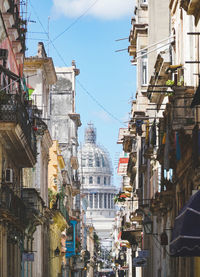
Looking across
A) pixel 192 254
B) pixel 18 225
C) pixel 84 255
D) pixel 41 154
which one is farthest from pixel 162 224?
pixel 84 255

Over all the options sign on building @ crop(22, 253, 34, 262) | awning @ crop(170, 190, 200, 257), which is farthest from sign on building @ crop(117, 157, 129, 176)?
awning @ crop(170, 190, 200, 257)

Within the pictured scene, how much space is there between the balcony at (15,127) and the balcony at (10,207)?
1698mm

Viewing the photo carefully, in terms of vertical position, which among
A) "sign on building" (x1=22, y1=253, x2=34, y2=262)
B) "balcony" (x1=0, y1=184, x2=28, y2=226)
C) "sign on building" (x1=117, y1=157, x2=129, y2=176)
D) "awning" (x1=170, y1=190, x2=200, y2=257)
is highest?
"sign on building" (x1=117, y1=157, x2=129, y2=176)

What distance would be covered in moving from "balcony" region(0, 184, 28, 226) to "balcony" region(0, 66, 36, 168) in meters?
1.70

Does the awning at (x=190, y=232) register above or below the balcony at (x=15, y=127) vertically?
below

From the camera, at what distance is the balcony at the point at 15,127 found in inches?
1024

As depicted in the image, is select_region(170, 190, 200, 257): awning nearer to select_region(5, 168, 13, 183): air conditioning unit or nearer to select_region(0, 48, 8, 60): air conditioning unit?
select_region(0, 48, 8, 60): air conditioning unit

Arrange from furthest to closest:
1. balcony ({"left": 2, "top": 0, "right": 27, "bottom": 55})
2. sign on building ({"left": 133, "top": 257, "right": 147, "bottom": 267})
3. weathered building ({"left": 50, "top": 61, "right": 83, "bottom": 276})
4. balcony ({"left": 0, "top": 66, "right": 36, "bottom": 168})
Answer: weathered building ({"left": 50, "top": 61, "right": 83, "bottom": 276}) < sign on building ({"left": 133, "top": 257, "right": 147, "bottom": 267}) < balcony ({"left": 2, "top": 0, "right": 27, "bottom": 55}) < balcony ({"left": 0, "top": 66, "right": 36, "bottom": 168})

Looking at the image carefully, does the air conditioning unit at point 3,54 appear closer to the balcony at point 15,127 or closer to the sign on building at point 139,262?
the balcony at point 15,127

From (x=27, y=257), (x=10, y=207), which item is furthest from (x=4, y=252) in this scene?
(x=27, y=257)

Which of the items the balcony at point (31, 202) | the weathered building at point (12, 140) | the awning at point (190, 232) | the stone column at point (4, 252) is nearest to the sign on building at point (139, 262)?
the balcony at point (31, 202)

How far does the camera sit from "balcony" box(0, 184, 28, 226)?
2737cm

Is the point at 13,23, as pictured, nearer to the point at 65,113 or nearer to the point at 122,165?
the point at 122,165

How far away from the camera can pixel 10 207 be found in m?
29.0
